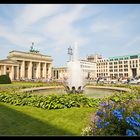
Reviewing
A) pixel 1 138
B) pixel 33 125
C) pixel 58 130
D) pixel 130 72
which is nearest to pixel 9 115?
pixel 33 125

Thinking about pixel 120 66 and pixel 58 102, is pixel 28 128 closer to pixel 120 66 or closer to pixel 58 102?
pixel 58 102

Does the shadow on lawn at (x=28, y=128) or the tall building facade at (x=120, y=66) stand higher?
the tall building facade at (x=120, y=66)

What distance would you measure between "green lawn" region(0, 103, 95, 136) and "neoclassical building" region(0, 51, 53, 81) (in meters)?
83.1

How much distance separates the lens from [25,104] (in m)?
12.4

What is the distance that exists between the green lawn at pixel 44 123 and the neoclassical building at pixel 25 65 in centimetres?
8306

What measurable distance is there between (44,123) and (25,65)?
107 m

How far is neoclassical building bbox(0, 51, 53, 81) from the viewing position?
93.4 m

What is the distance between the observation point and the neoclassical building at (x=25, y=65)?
93.4 meters

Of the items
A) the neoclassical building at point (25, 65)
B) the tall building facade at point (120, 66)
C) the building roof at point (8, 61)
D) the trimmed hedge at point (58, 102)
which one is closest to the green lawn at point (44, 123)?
the trimmed hedge at point (58, 102)

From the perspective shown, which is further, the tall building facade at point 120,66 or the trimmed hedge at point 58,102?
the tall building facade at point 120,66

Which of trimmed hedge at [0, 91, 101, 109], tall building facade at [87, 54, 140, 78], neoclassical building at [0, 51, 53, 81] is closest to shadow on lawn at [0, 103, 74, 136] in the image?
trimmed hedge at [0, 91, 101, 109]

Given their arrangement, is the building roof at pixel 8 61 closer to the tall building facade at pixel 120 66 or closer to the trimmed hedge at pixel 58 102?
the tall building facade at pixel 120 66
